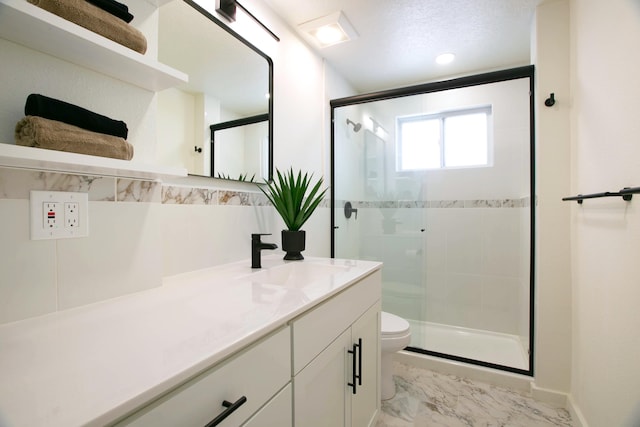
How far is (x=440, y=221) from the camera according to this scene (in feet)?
8.29

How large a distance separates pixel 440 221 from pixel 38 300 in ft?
8.33

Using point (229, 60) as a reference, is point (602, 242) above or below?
below

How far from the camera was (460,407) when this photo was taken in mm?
1647

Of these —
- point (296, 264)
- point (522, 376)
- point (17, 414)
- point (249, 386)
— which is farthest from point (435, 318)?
point (17, 414)

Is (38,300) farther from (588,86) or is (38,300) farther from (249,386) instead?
(588,86)

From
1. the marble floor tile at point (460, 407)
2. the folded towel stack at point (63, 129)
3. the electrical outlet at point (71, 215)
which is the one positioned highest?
the folded towel stack at point (63, 129)

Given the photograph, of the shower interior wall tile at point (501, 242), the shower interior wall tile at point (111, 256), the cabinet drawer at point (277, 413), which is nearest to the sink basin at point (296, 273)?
the shower interior wall tile at point (111, 256)

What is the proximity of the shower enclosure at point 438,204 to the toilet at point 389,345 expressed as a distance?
620 mm

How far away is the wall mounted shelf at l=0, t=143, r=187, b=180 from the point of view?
22.3 inches

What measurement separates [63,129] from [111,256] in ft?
1.27

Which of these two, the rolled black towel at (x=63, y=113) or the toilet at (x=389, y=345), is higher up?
the rolled black towel at (x=63, y=113)

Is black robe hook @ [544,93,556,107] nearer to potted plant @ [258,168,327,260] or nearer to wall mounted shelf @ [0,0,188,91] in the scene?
potted plant @ [258,168,327,260]

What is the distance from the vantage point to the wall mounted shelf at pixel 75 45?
600 mm

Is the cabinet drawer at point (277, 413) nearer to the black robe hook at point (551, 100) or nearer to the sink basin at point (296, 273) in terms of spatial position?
the sink basin at point (296, 273)
